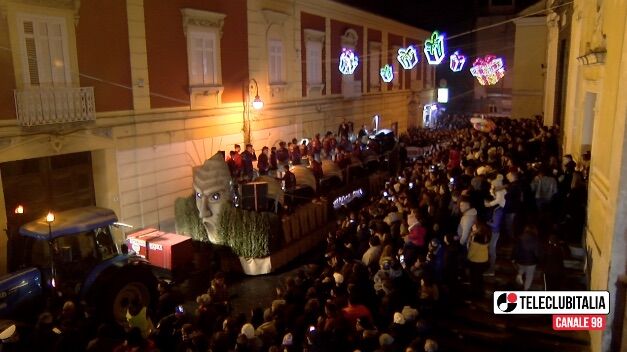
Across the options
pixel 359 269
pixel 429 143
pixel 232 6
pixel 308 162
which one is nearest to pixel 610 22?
pixel 359 269

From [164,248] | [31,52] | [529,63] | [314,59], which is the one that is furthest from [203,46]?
[529,63]

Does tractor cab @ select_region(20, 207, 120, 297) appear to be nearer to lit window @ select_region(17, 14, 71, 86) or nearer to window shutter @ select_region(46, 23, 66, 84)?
lit window @ select_region(17, 14, 71, 86)

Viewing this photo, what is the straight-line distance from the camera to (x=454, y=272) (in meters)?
9.63

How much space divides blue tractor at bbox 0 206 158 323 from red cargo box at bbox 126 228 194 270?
2.40 m

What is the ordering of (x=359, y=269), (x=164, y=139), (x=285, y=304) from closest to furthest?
1. (x=285, y=304)
2. (x=359, y=269)
3. (x=164, y=139)

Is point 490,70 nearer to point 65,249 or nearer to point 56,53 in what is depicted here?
point 56,53

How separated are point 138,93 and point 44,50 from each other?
3097 mm

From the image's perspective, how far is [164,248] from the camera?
1284 centimetres

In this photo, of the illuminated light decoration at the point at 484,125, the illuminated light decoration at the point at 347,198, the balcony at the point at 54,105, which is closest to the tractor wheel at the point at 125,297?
the balcony at the point at 54,105

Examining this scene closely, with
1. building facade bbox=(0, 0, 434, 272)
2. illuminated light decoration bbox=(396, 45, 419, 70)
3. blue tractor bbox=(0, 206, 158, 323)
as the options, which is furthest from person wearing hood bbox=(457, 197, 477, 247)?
illuminated light decoration bbox=(396, 45, 419, 70)

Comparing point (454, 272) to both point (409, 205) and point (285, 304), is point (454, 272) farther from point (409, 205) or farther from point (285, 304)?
point (285, 304)

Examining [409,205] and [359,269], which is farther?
[409,205]

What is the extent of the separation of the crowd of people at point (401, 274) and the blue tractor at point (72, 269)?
0.94m

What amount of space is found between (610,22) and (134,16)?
42.3ft
